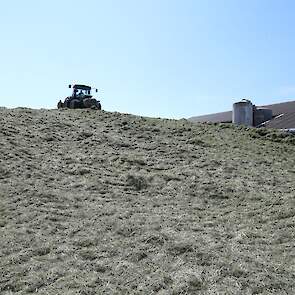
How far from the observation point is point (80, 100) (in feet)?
90.0

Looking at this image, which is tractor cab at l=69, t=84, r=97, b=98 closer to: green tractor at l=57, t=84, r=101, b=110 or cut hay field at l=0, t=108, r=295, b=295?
green tractor at l=57, t=84, r=101, b=110

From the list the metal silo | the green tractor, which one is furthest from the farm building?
the green tractor

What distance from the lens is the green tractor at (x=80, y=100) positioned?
2633cm

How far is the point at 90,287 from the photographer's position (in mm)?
6789

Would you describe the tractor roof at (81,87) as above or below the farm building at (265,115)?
above

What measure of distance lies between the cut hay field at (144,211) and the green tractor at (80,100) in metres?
7.22

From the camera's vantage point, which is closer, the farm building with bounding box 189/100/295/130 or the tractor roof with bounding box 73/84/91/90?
the farm building with bounding box 189/100/295/130

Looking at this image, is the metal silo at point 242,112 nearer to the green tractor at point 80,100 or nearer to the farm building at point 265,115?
the farm building at point 265,115

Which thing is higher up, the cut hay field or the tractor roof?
the tractor roof

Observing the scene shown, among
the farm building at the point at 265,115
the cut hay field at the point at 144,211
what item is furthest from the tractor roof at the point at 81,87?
the cut hay field at the point at 144,211

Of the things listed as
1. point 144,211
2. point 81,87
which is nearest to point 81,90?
point 81,87

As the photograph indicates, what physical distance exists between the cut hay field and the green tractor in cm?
722

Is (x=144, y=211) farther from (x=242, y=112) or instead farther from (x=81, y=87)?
(x=81, y=87)

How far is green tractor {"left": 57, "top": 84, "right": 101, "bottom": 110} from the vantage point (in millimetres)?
26328
